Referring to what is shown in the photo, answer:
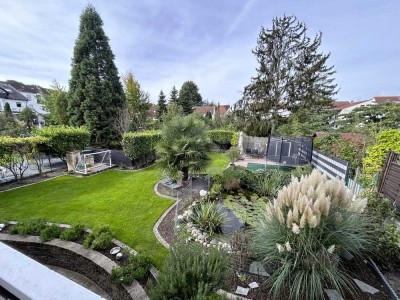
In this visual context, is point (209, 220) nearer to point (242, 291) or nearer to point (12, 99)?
point (242, 291)

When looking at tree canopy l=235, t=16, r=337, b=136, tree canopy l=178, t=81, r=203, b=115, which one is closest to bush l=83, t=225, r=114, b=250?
tree canopy l=235, t=16, r=337, b=136

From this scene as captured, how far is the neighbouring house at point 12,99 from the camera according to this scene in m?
30.1

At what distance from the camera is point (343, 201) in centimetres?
274

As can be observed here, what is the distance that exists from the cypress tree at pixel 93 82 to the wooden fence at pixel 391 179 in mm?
14947

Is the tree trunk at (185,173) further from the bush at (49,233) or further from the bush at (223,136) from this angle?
the bush at (223,136)

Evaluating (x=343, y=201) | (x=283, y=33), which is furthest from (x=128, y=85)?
(x=343, y=201)

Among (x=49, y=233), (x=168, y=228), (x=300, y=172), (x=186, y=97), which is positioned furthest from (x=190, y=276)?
(x=186, y=97)

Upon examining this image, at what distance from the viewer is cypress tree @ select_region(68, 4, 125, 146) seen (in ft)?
43.8

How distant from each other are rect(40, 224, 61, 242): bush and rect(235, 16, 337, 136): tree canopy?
16690 mm

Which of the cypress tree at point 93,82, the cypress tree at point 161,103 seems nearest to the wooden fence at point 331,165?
the cypress tree at point 93,82

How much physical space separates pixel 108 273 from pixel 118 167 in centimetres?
775

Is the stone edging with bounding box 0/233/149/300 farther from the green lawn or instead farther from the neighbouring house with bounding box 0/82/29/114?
the neighbouring house with bounding box 0/82/29/114

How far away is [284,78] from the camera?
16.9 m

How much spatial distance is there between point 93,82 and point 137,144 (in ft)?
24.3
